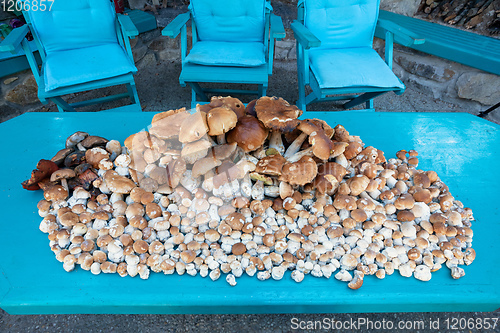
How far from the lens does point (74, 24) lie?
7.45 feet

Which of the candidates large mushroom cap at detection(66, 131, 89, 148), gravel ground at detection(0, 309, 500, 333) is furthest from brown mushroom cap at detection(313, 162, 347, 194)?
large mushroom cap at detection(66, 131, 89, 148)

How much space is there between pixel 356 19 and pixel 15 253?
2.81 m

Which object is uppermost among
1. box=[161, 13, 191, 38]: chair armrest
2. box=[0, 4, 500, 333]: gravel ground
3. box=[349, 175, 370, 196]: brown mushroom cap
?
box=[161, 13, 191, 38]: chair armrest

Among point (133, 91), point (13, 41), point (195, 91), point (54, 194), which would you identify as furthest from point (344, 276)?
point (13, 41)

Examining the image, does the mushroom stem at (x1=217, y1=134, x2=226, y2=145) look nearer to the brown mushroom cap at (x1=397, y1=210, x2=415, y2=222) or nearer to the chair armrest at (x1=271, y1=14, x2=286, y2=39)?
the brown mushroom cap at (x1=397, y1=210, x2=415, y2=222)

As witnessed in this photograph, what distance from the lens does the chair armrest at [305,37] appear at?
1.96 m

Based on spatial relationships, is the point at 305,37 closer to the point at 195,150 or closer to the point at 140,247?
the point at 195,150

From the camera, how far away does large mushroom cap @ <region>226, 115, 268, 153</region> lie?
1069 mm

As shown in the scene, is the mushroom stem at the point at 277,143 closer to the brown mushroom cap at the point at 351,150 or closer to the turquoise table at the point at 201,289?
the brown mushroom cap at the point at 351,150

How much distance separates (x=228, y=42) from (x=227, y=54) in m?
0.32

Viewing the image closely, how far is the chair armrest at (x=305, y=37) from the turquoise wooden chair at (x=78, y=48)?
1.27 m

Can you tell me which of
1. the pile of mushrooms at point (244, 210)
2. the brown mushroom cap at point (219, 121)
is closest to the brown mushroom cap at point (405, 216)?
the pile of mushrooms at point (244, 210)

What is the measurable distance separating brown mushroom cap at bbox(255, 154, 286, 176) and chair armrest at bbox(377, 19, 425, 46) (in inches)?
67.5

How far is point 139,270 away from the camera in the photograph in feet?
3.22
